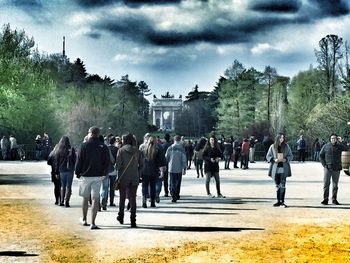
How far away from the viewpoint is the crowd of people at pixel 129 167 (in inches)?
450

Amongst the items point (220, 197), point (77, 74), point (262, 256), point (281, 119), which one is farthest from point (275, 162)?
point (77, 74)

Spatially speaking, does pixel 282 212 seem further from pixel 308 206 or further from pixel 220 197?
pixel 220 197

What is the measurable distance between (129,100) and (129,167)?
72.7 meters

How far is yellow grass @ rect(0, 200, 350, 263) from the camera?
872 cm

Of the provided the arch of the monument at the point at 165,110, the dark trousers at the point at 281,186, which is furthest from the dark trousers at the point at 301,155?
the arch of the monument at the point at 165,110

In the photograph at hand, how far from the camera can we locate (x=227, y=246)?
9656mm

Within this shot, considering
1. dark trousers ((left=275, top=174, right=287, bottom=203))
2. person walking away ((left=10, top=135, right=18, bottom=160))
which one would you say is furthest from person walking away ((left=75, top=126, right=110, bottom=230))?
person walking away ((left=10, top=135, right=18, bottom=160))

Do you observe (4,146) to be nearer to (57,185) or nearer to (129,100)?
(57,185)

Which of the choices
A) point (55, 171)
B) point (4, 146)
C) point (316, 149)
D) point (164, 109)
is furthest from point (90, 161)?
point (164, 109)

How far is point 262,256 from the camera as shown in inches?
350

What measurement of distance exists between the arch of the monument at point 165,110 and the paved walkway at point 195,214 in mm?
137352

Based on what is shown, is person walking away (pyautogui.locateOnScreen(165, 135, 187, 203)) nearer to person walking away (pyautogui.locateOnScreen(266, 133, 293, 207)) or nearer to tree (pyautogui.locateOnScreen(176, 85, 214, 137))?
person walking away (pyautogui.locateOnScreen(266, 133, 293, 207))

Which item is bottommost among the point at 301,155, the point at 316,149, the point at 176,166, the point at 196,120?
the point at 176,166

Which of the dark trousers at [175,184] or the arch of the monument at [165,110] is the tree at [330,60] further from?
the arch of the monument at [165,110]
